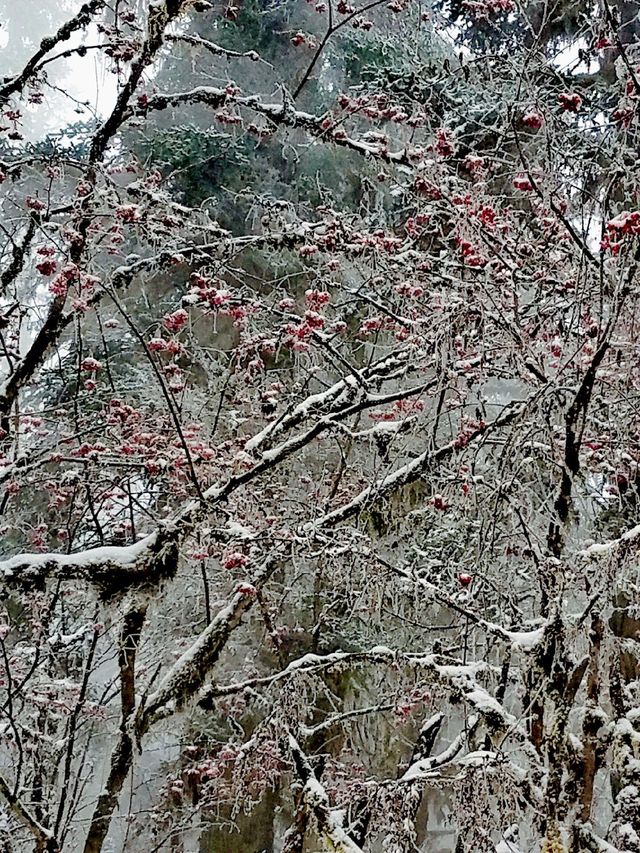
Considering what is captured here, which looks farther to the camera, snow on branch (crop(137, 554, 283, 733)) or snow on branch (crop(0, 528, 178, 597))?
snow on branch (crop(137, 554, 283, 733))

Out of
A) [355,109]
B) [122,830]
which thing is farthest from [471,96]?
[122,830]

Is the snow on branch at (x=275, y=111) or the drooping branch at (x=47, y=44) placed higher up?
the snow on branch at (x=275, y=111)

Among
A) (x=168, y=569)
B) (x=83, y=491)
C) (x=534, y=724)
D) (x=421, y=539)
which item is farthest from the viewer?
(x=421, y=539)

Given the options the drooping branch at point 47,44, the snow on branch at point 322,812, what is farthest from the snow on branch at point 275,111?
the snow on branch at point 322,812

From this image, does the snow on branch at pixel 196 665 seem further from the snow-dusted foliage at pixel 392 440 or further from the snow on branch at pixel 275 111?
the snow on branch at pixel 275 111

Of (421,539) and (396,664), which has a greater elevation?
(421,539)

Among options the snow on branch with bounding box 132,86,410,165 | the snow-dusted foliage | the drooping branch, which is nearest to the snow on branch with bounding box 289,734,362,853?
the snow-dusted foliage

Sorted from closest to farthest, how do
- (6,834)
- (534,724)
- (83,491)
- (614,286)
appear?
(614,286) < (534,724) < (83,491) < (6,834)

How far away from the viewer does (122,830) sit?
9680 mm

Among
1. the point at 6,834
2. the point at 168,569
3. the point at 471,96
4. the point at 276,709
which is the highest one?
the point at 471,96

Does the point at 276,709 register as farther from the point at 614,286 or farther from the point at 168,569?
the point at 614,286

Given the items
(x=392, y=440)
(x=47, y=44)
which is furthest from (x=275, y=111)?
(x=392, y=440)

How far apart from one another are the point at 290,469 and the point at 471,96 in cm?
374

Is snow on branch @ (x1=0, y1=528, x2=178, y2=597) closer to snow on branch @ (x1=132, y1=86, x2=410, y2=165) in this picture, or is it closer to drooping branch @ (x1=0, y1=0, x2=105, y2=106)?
drooping branch @ (x1=0, y1=0, x2=105, y2=106)
